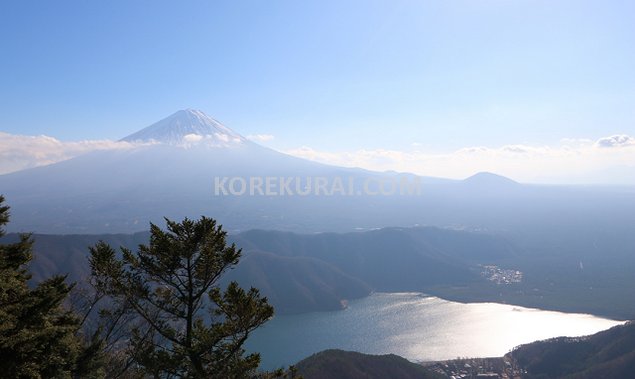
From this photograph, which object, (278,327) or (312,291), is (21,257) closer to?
(278,327)

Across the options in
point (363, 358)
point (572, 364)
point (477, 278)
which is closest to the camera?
point (363, 358)

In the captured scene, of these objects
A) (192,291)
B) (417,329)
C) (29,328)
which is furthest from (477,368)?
(29,328)

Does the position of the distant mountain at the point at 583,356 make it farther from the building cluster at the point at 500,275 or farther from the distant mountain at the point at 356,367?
the building cluster at the point at 500,275

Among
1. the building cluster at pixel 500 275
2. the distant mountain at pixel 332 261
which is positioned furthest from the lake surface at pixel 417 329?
the building cluster at pixel 500 275

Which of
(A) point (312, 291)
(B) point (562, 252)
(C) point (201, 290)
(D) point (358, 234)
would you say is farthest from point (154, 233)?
(B) point (562, 252)

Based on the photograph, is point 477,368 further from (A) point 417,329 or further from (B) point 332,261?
(B) point 332,261
